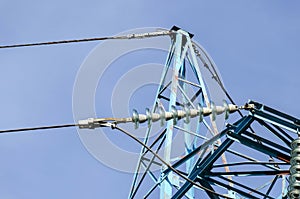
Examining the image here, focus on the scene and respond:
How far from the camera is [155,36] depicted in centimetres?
2833

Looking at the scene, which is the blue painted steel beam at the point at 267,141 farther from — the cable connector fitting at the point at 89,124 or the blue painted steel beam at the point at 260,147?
the cable connector fitting at the point at 89,124

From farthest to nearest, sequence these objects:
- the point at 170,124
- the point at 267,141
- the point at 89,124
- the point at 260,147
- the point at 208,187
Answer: the point at 170,124
the point at 208,187
the point at 267,141
the point at 260,147
the point at 89,124

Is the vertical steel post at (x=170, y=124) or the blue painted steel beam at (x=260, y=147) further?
the vertical steel post at (x=170, y=124)

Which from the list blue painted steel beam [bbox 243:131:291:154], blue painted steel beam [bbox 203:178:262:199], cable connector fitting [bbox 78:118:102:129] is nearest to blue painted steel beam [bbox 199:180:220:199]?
blue painted steel beam [bbox 203:178:262:199]

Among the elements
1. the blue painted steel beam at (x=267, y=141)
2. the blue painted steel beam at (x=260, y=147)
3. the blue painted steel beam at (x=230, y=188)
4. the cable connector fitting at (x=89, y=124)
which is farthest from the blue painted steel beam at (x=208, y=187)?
the cable connector fitting at (x=89, y=124)

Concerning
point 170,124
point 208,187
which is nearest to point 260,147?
point 208,187

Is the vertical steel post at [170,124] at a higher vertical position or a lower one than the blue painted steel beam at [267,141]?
higher

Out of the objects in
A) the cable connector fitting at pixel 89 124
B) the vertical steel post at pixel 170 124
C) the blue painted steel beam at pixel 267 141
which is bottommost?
the blue painted steel beam at pixel 267 141

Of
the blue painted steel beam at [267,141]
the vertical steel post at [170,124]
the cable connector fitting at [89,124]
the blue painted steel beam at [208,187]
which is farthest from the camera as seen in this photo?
the vertical steel post at [170,124]

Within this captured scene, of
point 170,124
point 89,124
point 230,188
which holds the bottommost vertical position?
point 230,188

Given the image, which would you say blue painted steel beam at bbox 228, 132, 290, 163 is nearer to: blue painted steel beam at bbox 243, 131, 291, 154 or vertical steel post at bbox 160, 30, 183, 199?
blue painted steel beam at bbox 243, 131, 291, 154

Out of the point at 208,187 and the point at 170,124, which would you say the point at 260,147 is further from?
the point at 170,124

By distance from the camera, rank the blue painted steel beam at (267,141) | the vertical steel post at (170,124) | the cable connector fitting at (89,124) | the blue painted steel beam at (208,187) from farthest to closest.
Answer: the vertical steel post at (170,124) → the blue painted steel beam at (208,187) → the blue painted steel beam at (267,141) → the cable connector fitting at (89,124)

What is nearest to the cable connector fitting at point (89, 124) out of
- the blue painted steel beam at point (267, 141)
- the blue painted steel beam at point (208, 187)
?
the blue painted steel beam at point (208, 187)
